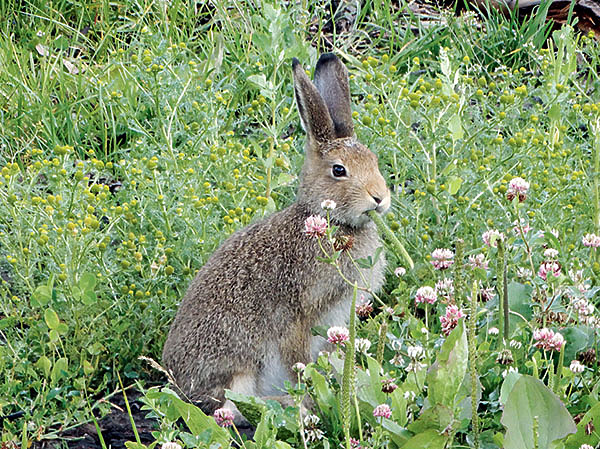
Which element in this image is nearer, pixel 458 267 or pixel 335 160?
pixel 458 267

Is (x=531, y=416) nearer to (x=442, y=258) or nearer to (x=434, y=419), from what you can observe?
(x=434, y=419)

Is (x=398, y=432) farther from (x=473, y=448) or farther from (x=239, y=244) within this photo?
(x=239, y=244)

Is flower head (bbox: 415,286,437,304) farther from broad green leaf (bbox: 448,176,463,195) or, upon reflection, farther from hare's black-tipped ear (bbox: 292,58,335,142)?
hare's black-tipped ear (bbox: 292,58,335,142)

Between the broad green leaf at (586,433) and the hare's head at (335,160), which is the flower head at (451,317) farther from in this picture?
the hare's head at (335,160)

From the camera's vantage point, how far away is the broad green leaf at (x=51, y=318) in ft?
15.3

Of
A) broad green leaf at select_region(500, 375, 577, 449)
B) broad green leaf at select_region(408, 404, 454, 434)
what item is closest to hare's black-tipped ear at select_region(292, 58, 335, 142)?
broad green leaf at select_region(408, 404, 454, 434)

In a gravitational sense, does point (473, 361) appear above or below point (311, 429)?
above

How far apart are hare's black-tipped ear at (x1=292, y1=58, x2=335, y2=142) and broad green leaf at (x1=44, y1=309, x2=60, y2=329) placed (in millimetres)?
1536

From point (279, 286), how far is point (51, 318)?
1.05m

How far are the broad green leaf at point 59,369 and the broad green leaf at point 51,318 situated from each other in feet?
0.52

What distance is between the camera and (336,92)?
17.5 feet

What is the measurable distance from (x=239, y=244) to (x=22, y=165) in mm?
2201

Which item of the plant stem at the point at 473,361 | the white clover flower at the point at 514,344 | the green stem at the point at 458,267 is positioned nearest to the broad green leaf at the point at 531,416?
the plant stem at the point at 473,361

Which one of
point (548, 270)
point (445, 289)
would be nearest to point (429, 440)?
point (445, 289)
